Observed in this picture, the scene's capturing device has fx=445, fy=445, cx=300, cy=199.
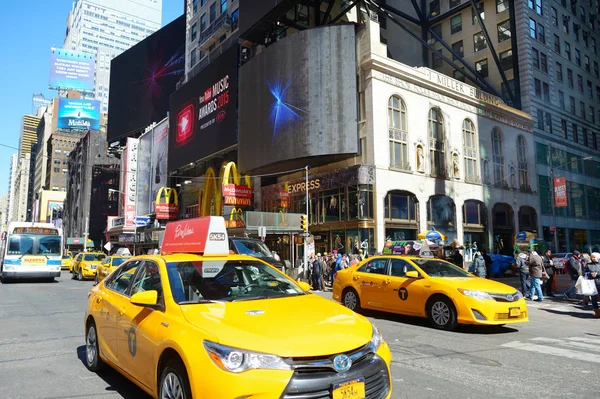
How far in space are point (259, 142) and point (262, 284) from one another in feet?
108

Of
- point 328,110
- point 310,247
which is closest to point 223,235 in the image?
point 310,247

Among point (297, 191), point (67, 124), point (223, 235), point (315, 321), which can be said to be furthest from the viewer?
point (67, 124)

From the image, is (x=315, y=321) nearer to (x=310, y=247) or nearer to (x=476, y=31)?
(x=310, y=247)

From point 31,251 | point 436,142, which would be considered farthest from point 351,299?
point 436,142

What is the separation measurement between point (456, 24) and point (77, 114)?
4383 inches

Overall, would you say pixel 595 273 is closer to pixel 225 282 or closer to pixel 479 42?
pixel 225 282

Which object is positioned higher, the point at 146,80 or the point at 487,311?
the point at 146,80

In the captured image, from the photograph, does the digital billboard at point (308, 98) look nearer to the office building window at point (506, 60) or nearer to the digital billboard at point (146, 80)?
the office building window at point (506, 60)

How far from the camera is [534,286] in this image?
15062 millimetres

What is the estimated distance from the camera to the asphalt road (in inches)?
203

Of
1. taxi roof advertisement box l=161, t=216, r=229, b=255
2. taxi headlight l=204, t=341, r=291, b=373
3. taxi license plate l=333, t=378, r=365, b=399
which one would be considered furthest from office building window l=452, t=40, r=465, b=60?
taxi headlight l=204, t=341, r=291, b=373

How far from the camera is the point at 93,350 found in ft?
19.4

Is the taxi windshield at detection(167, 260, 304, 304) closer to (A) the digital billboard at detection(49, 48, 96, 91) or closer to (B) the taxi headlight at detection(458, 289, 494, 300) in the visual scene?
(B) the taxi headlight at detection(458, 289, 494, 300)

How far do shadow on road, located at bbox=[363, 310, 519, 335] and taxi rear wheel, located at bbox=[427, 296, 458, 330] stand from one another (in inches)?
6.6
